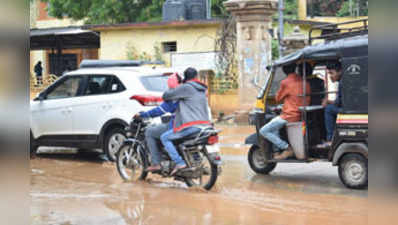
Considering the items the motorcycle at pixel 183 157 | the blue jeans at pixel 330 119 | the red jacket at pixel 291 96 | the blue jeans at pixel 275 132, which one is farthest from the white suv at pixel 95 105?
the blue jeans at pixel 330 119

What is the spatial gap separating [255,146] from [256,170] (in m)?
0.42

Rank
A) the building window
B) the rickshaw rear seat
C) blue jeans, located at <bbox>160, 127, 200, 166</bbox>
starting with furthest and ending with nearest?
the building window
the rickshaw rear seat
blue jeans, located at <bbox>160, 127, 200, 166</bbox>

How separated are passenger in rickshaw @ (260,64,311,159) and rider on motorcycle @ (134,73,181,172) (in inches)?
63.6

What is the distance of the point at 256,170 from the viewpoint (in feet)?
Result: 33.8

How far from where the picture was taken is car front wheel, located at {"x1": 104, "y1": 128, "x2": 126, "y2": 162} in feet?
37.5

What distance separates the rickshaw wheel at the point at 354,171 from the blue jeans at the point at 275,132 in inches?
41.3

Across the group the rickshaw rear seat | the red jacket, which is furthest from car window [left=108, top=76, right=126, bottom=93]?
the rickshaw rear seat

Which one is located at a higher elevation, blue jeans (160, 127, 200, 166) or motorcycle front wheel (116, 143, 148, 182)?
blue jeans (160, 127, 200, 166)

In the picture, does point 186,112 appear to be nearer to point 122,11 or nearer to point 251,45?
point 251,45

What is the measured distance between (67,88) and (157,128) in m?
3.85

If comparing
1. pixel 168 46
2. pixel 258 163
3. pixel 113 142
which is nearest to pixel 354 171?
pixel 258 163

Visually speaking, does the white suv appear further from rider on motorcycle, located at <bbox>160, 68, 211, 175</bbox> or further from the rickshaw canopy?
the rickshaw canopy

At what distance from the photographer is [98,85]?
38.8ft

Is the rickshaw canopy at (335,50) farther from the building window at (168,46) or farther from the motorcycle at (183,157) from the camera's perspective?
the building window at (168,46)
